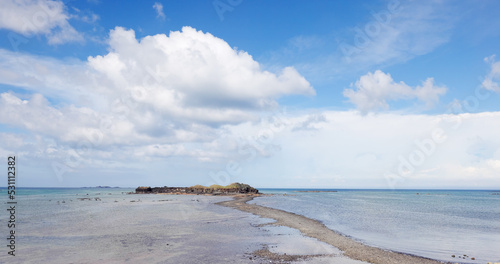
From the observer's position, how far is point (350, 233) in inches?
1233

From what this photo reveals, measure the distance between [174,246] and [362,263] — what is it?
14.1m

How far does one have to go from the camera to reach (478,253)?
22078 millimetres

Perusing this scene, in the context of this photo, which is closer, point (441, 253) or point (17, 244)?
point (441, 253)

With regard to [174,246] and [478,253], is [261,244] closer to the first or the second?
[174,246]

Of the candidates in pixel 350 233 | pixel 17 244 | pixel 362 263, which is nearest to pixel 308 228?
pixel 350 233

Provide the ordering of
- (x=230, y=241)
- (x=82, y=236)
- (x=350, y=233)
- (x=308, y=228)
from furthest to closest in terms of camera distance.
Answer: (x=308, y=228), (x=350, y=233), (x=82, y=236), (x=230, y=241)

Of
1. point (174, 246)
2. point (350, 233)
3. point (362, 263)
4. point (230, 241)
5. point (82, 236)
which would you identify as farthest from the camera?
point (350, 233)

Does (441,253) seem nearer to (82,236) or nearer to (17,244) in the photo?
(82,236)

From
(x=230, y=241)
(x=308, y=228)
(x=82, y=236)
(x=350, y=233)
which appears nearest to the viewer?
(x=230, y=241)

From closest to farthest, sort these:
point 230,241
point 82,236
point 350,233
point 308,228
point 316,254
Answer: point 316,254 < point 230,241 < point 82,236 < point 350,233 < point 308,228

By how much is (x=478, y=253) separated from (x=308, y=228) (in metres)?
15.6

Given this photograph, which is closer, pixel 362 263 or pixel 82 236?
pixel 362 263

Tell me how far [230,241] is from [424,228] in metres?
24.9

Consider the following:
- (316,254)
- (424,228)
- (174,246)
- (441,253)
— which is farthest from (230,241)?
(424,228)
